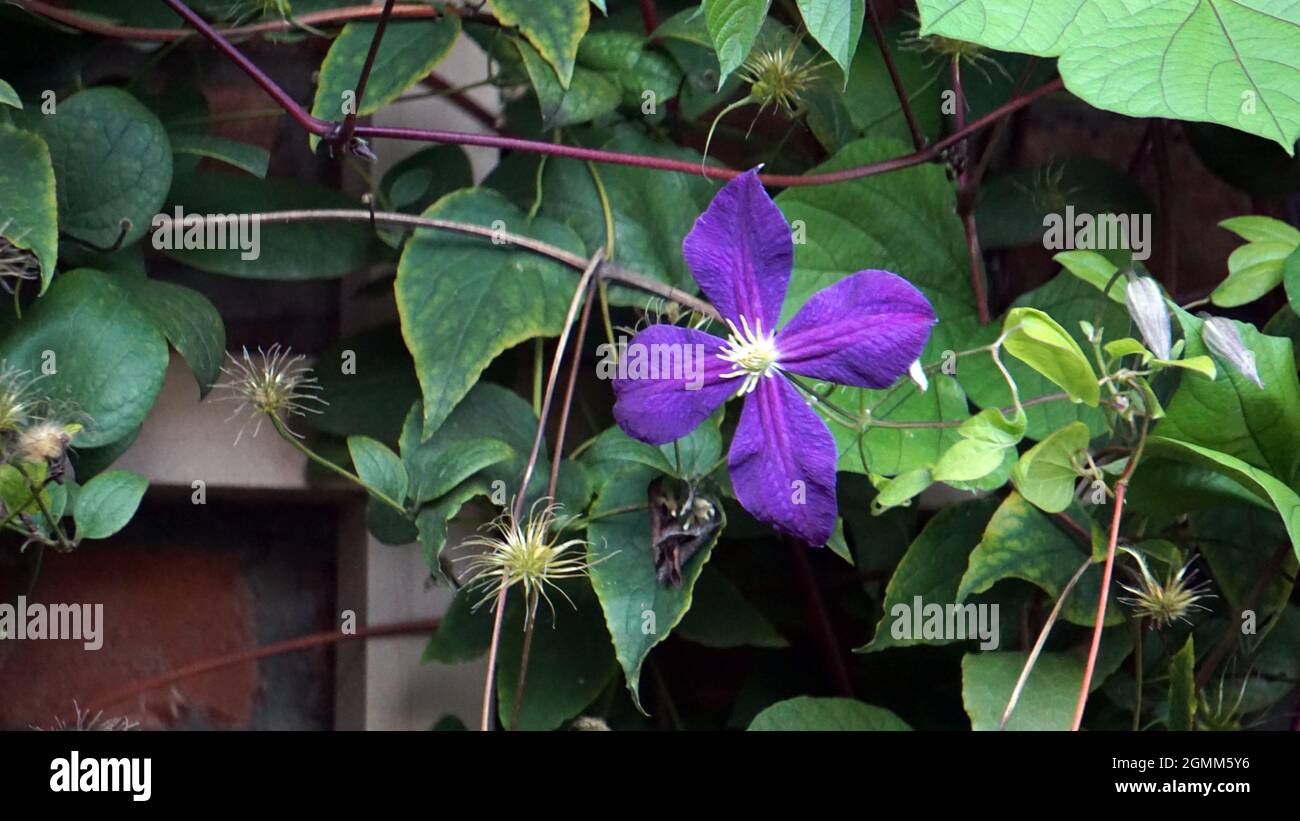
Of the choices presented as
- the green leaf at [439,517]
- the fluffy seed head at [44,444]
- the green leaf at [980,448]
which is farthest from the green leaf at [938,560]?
the fluffy seed head at [44,444]

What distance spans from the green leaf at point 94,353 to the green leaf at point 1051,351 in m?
0.48

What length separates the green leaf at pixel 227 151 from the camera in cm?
78

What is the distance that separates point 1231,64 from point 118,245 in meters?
0.64

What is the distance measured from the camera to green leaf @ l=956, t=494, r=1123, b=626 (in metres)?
0.69

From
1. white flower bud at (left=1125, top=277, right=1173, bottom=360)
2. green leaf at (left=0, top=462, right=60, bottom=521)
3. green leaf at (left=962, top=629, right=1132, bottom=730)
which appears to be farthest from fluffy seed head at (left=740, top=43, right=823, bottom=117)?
green leaf at (left=0, top=462, right=60, bottom=521)

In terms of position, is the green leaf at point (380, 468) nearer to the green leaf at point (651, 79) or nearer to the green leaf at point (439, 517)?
the green leaf at point (439, 517)

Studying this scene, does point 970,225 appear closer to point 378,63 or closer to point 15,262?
point 378,63

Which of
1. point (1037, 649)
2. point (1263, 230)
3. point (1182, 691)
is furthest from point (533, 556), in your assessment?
point (1263, 230)

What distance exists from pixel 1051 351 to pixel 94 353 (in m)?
0.53

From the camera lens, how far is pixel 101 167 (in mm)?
747

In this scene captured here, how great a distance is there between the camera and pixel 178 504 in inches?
34.8

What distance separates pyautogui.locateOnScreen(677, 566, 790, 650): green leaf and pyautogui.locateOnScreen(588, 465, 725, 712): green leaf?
0.38 ft
